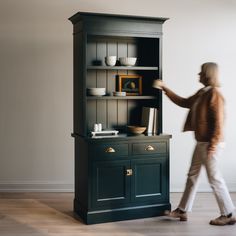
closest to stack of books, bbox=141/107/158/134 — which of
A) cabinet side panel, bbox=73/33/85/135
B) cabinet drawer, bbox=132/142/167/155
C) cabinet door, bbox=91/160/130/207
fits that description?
cabinet drawer, bbox=132/142/167/155

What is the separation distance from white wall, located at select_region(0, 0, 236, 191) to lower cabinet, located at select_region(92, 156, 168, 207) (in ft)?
3.60

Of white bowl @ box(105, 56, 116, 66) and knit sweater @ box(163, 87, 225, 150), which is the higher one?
white bowl @ box(105, 56, 116, 66)

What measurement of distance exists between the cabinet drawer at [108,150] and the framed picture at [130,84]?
62 centimetres

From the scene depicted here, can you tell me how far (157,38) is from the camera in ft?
15.5

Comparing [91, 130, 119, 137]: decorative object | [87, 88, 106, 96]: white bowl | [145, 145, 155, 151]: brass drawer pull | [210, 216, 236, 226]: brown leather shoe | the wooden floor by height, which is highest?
[87, 88, 106, 96]: white bowl

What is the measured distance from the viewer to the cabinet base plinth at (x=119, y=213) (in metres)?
4.43

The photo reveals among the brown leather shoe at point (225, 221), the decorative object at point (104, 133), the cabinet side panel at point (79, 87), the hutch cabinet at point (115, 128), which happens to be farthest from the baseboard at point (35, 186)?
the brown leather shoe at point (225, 221)

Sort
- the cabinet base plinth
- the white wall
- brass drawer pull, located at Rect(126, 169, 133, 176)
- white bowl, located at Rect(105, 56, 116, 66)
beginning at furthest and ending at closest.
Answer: the white wall, white bowl, located at Rect(105, 56, 116, 66), brass drawer pull, located at Rect(126, 169, 133, 176), the cabinet base plinth

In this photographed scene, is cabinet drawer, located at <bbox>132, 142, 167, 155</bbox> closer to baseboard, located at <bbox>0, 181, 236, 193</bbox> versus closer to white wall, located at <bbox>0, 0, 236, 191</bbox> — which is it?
white wall, located at <bbox>0, 0, 236, 191</bbox>

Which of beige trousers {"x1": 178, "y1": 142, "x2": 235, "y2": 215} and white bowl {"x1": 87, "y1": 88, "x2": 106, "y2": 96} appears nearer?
beige trousers {"x1": 178, "y1": 142, "x2": 235, "y2": 215}

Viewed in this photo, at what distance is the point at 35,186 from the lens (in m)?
5.64

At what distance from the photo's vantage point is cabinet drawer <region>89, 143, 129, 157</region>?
14.5ft

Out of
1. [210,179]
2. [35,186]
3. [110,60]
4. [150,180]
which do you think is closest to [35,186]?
[35,186]

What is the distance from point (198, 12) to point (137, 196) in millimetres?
2413
